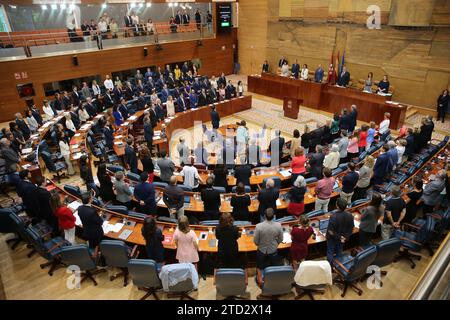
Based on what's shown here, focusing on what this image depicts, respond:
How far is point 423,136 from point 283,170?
4911 mm

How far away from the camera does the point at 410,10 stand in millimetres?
13391

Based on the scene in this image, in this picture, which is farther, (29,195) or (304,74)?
(304,74)

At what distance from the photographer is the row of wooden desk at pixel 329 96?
43.8ft

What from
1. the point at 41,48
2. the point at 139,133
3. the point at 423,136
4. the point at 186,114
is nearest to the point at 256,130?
the point at 186,114

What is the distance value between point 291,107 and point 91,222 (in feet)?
38.4

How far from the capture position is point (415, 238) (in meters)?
5.88

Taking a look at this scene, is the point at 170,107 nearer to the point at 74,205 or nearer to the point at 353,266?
the point at 74,205

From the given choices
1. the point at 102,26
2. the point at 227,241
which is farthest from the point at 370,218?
the point at 102,26

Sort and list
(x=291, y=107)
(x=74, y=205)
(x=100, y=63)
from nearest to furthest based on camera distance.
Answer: (x=74, y=205) < (x=291, y=107) < (x=100, y=63)

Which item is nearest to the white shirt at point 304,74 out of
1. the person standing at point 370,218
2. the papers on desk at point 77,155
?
the papers on desk at point 77,155

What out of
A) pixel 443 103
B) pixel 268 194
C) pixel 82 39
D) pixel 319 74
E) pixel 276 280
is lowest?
pixel 276 280

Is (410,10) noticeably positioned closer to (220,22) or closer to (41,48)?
(220,22)

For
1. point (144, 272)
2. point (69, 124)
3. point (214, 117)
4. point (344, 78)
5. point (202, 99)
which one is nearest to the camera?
point (144, 272)

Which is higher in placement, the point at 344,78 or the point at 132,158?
the point at 344,78
